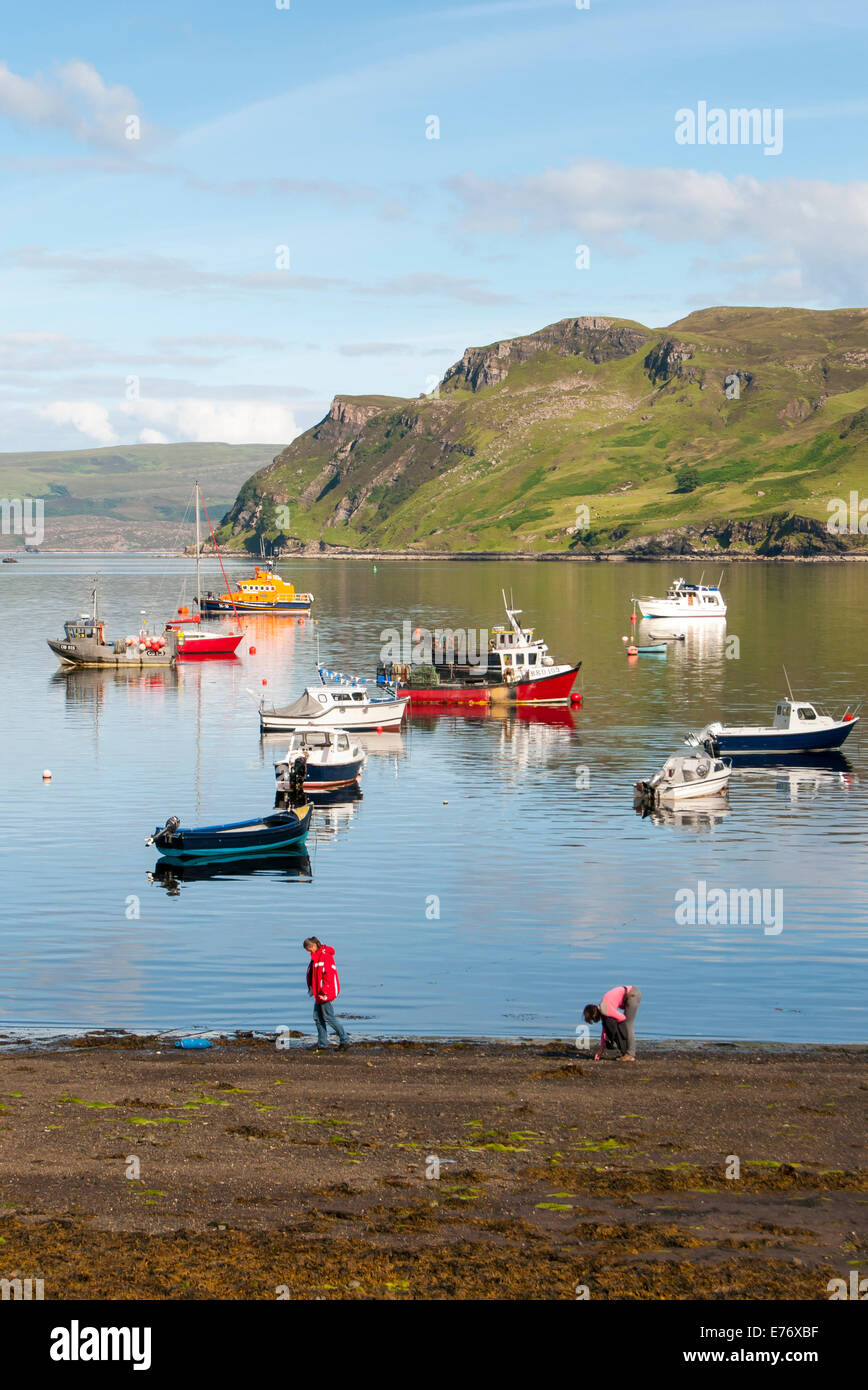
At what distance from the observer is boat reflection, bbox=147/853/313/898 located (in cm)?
5578

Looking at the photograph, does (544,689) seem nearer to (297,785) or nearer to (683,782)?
(683,782)

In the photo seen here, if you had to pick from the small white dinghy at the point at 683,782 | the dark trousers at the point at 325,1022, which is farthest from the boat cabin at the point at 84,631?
the dark trousers at the point at 325,1022

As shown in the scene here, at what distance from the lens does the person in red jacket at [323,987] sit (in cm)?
3209

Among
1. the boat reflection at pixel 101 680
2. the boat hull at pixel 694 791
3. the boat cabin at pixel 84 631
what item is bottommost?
the boat hull at pixel 694 791

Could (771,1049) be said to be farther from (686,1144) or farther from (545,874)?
(545,874)

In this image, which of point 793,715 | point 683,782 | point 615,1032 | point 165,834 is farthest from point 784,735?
point 615,1032

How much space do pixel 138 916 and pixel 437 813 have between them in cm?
2310

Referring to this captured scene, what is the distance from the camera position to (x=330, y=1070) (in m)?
30.5

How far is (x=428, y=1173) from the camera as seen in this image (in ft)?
76.6

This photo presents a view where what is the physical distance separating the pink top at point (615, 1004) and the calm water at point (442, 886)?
15.4 ft

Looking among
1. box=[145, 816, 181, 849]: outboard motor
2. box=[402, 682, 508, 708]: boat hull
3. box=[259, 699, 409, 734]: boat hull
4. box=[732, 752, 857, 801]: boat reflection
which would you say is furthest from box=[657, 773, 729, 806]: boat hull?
box=[402, 682, 508, 708]: boat hull

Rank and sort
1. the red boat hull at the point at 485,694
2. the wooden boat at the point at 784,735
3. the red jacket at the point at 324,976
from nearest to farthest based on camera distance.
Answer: the red jacket at the point at 324,976, the wooden boat at the point at 784,735, the red boat hull at the point at 485,694

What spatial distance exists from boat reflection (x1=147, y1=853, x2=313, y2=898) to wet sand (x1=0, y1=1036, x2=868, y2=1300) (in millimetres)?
22980

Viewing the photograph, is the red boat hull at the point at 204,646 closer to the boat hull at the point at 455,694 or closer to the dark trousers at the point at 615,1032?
the boat hull at the point at 455,694
